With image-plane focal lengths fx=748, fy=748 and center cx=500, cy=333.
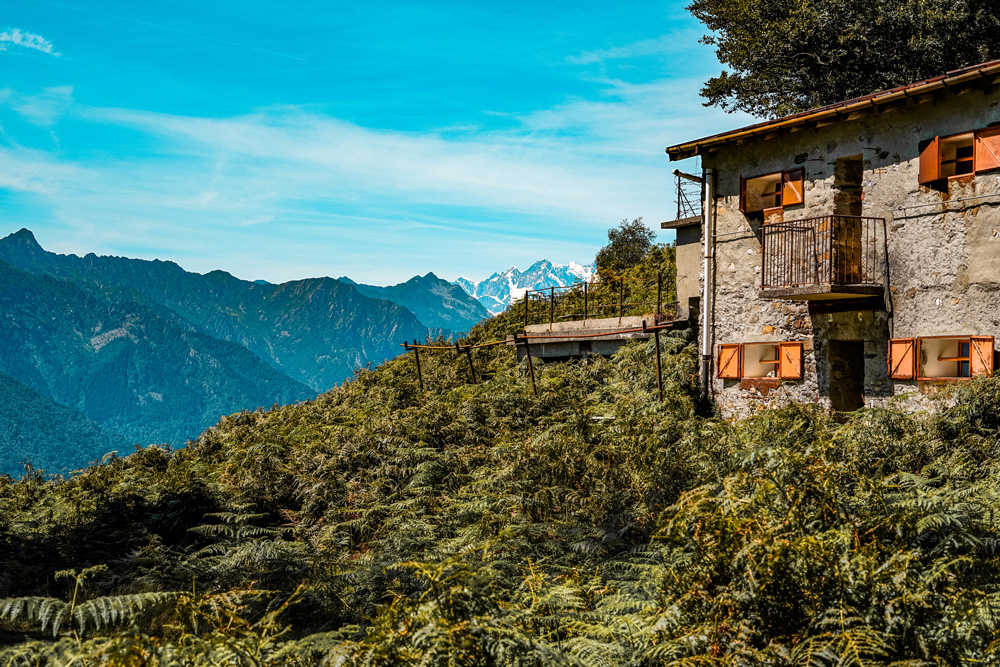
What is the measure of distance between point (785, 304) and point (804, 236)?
1591 mm

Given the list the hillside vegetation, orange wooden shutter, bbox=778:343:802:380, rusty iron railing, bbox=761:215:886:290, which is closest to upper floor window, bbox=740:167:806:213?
rusty iron railing, bbox=761:215:886:290

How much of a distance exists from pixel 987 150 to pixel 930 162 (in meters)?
0.93

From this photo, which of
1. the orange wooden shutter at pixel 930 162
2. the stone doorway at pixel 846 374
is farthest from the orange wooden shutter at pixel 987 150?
the stone doorway at pixel 846 374

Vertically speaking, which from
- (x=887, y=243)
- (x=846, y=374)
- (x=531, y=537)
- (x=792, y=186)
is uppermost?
(x=792, y=186)

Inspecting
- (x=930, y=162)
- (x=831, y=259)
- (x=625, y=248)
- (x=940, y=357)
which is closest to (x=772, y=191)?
(x=831, y=259)

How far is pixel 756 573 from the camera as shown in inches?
162

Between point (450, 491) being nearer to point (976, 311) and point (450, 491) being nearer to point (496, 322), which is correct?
point (976, 311)

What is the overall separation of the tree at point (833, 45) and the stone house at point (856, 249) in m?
10.6

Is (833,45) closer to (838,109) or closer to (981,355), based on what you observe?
(838,109)

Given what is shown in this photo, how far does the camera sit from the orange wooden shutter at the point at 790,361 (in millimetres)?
16531

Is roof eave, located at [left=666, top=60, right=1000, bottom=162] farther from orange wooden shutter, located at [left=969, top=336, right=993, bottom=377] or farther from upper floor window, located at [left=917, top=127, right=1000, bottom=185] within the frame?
orange wooden shutter, located at [left=969, top=336, right=993, bottom=377]

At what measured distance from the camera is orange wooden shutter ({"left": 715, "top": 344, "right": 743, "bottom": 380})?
57.9ft

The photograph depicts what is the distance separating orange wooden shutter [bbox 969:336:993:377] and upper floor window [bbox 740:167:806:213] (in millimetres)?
4719

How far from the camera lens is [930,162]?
1438 cm
